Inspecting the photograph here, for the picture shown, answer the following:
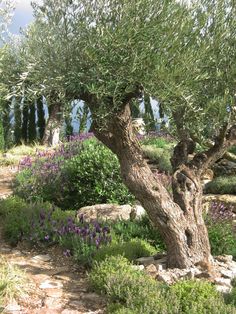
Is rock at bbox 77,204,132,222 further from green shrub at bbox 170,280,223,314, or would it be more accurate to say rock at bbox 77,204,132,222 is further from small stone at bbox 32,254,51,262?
green shrub at bbox 170,280,223,314

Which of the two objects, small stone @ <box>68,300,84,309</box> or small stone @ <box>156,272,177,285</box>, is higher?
small stone @ <box>156,272,177,285</box>

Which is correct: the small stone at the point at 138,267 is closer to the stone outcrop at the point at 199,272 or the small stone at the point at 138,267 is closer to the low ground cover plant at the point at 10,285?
the stone outcrop at the point at 199,272

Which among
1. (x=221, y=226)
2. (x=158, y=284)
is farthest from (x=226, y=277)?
(x=221, y=226)

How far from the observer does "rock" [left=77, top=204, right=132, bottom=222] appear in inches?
390

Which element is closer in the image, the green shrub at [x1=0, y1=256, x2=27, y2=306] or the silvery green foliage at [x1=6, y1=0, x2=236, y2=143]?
the silvery green foliage at [x1=6, y1=0, x2=236, y2=143]

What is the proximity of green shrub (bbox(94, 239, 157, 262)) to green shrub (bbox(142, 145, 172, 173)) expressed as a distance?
25.8 ft

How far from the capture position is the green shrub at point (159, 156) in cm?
1596

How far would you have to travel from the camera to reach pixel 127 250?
759 cm

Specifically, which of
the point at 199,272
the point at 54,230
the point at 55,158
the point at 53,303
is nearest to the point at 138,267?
the point at 199,272

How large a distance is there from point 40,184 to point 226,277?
6630 millimetres

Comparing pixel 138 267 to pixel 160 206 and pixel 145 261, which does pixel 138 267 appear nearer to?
pixel 145 261

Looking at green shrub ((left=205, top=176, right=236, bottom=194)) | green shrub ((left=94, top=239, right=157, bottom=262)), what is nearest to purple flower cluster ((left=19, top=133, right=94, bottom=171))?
green shrub ((left=205, top=176, right=236, bottom=194))

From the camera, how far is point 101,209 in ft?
33.7

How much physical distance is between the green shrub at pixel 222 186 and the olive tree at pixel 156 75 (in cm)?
631
